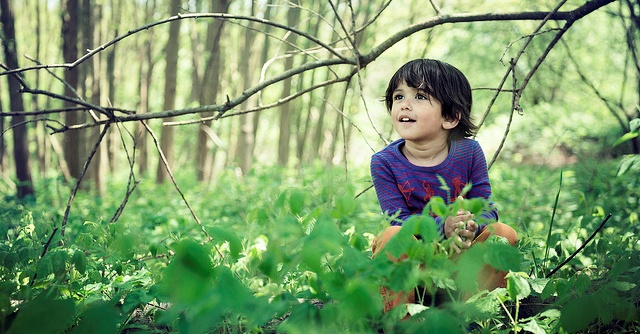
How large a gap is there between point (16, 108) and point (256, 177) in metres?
3.27

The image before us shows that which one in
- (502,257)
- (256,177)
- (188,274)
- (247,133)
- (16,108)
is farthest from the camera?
(247,133)

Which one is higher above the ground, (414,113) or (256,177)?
(414,113)

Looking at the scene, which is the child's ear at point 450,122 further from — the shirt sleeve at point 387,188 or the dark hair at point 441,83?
the shirt sleeve at point 387,188

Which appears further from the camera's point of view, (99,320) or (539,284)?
(539,284)

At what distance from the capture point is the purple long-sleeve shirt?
2.54 meters

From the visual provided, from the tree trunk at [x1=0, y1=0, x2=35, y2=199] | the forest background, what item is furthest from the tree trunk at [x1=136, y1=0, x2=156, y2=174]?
the tree trunk at [x1=0, y1=0, x2=35, y2=199]

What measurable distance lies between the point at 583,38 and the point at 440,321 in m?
18.7

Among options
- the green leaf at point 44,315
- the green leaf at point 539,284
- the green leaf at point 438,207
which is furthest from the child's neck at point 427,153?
the green leaf at point 44,315

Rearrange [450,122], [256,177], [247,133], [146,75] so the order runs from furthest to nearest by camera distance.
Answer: [146,75] → [247,133] → [256,177] → [450,122]

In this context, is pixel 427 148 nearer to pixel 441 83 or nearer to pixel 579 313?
pixel 441 83

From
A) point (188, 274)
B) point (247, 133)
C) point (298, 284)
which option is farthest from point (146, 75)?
point (188, 274)

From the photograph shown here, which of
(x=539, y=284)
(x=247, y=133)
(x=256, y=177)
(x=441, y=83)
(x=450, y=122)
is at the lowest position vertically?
(x=256, y=177)

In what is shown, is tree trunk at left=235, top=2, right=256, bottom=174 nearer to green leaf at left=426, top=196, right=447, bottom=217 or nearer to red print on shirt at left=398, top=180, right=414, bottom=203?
red print on shirt at left=398, top=180, right=414, bottom=203

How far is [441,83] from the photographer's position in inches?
100
